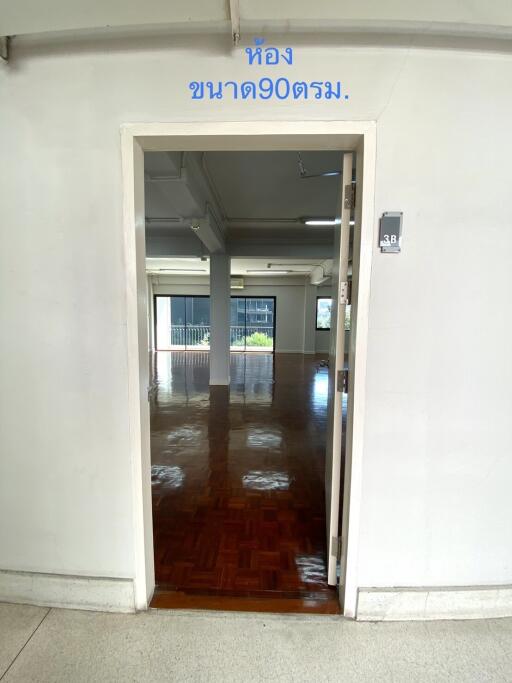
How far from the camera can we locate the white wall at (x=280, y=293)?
35.4 feet

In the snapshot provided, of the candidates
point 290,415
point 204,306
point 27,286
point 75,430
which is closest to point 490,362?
point 75,430

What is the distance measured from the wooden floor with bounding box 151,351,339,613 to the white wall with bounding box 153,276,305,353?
243 inches

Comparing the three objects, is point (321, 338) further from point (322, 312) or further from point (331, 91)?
point (331, 91)

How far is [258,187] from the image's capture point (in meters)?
3.37

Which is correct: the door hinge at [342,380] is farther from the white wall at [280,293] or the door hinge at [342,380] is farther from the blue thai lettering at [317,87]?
the white wall at [280,293]

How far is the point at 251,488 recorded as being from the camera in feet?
7.97

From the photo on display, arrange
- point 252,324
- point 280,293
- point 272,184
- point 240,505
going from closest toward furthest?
point 240,505 < point 272,184 < point 280,293 < point 252,324

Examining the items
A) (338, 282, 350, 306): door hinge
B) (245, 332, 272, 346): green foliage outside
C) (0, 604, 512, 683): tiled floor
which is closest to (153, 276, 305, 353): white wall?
(245, 332, 272, 346): green foliage outside

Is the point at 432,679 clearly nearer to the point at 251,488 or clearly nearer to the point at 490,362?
the point at 490,362

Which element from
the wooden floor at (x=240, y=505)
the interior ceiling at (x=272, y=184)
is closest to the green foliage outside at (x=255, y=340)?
the wooden floor at (x=240, y=505)

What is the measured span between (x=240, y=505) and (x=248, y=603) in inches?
31.3

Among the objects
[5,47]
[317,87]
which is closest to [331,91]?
[317,87]

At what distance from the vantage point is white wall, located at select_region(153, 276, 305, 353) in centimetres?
1079

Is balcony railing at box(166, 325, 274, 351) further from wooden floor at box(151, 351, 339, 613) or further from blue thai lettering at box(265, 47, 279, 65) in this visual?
blue thai lettering at box(265, 47, 279, 65)
